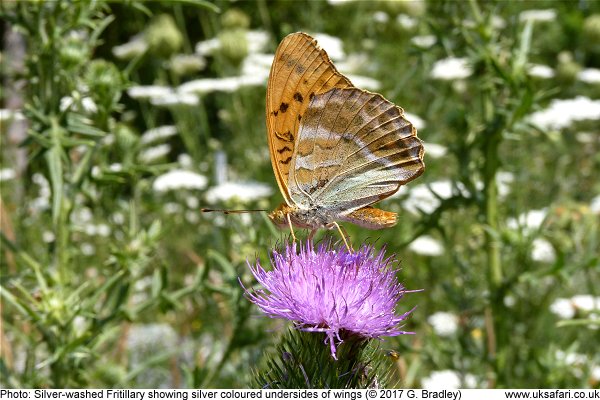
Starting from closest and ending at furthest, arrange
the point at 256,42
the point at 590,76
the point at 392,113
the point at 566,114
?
the point at 392,113 < the point at 566,114 < the point at 256,42 < the point at 590,76

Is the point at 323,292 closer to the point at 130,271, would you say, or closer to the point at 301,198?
the point at 301,198

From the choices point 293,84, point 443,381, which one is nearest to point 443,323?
point 443,381

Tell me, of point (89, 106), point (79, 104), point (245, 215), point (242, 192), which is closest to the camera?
point (79, 104)

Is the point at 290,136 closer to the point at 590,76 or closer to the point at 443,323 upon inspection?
the point at 443,323

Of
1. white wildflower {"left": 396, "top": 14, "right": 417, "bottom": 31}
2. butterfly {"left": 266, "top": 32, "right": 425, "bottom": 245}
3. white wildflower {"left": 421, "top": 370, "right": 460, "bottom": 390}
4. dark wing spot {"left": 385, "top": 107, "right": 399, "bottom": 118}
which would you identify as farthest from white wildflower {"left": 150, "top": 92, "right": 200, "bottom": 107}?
dark wing spot {"left": 385, "top": 107, "right": 399, "bottom": 118}

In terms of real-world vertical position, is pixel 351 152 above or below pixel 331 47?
below
